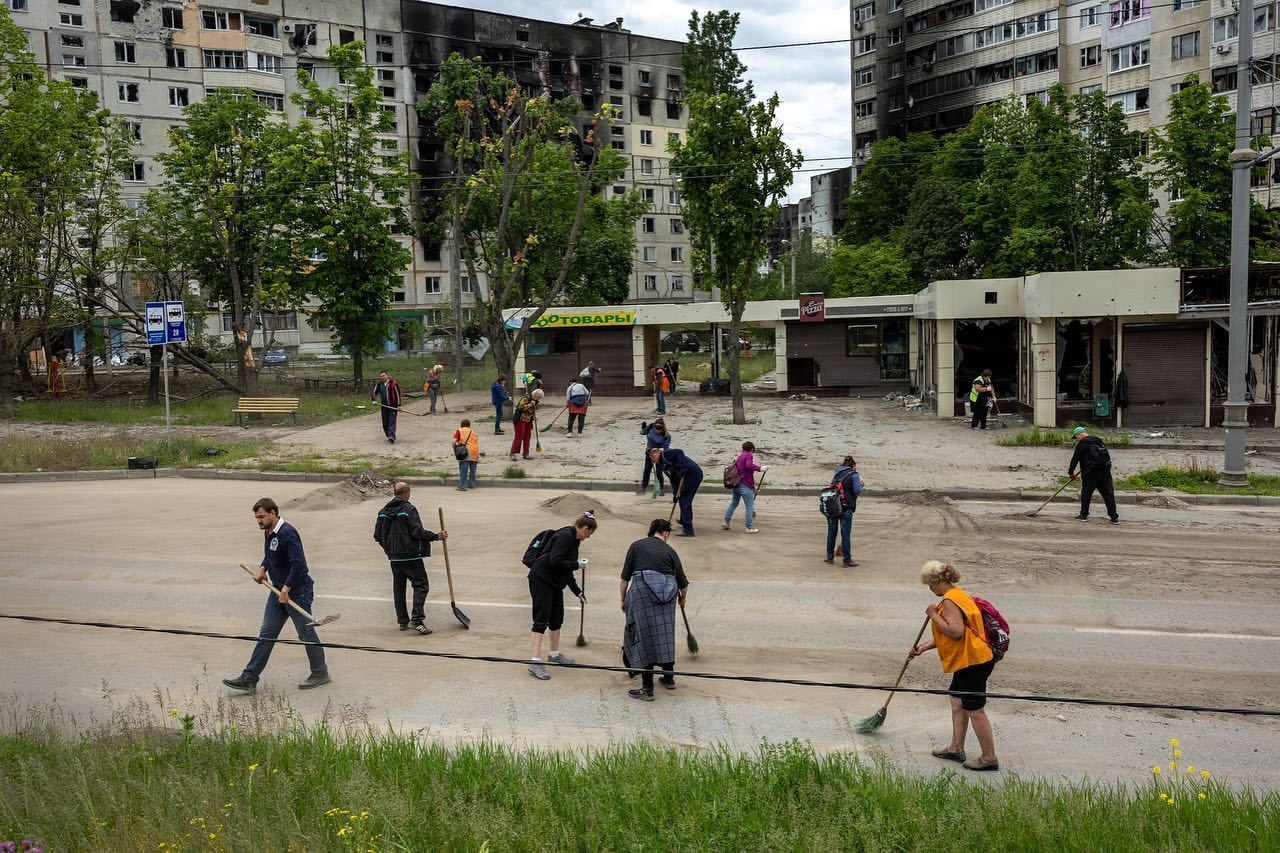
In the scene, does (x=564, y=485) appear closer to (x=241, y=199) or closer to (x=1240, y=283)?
(x=1240, y=283)

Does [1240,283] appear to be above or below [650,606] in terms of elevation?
above

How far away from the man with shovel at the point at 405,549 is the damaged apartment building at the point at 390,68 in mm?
43402

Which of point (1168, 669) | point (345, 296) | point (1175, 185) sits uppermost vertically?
point (1175, 185)

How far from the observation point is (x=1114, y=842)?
6.22 metres

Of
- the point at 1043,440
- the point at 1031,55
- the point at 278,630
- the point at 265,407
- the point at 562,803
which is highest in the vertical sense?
the point at 1031,55

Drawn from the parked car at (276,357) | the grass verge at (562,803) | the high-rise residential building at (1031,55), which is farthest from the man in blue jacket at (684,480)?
the parked car at (276,357)

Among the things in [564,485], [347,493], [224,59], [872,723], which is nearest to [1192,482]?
[564,485]

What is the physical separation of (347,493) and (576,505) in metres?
4.33

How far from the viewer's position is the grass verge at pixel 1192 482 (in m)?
19.3

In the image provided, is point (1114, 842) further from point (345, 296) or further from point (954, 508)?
Result: point (345, 296)

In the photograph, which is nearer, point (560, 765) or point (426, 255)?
point (560, 765)

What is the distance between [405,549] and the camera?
36.8ft

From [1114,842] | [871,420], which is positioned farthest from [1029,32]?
[1114,842]

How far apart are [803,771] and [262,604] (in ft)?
25.5
